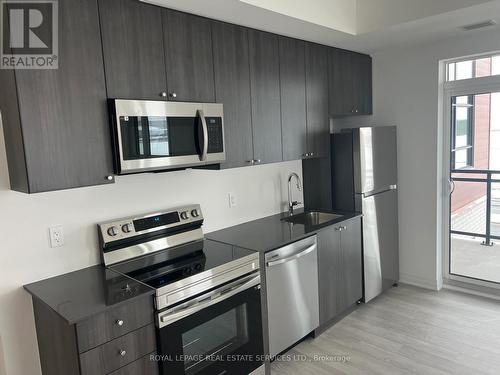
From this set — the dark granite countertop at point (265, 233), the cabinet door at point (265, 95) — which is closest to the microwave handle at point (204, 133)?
the cabinet door at point (265, 95)

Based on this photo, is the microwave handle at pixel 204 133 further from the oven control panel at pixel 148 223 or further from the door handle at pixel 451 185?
the door handle at pixel 451 185

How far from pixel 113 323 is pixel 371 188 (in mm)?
2620

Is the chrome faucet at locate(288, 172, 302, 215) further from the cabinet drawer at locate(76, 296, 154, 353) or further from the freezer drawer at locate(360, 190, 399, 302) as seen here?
the cabinet drawer at locate(76, 296, 154, 353)

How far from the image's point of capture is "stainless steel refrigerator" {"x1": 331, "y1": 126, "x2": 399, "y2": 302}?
3520mm

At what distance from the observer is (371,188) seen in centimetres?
362

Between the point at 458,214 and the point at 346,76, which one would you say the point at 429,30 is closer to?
the point at 346,76

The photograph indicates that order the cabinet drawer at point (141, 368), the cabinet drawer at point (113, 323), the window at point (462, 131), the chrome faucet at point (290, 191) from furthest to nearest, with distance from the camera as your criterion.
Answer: the window at point (462, 131) < the chrome faucet at point (290, 191) < the cabinet drawer at point (141, 368) < the cabinet drawer at point (113, 323)

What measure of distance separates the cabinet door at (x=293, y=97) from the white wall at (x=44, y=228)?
87 centimetres

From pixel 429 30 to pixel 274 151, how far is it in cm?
168

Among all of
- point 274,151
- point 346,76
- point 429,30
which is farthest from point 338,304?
point 429,30

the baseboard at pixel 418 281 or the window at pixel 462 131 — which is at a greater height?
the window at pixel 462 131

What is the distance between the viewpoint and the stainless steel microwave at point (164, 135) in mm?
2104

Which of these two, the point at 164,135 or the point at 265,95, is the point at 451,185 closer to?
the point at 265,95

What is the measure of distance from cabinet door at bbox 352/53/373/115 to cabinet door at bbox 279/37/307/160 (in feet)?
2.81
